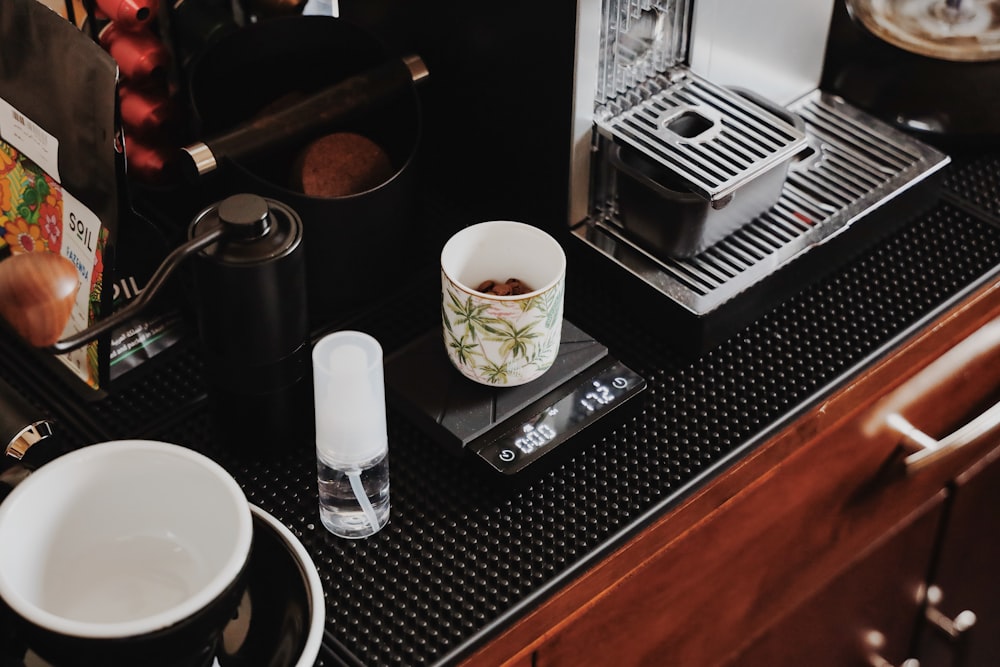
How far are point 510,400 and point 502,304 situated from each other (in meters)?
0.08

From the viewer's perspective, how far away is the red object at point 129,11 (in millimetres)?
925

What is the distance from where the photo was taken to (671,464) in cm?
88

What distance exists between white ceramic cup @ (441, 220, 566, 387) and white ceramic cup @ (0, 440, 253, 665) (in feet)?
0.75

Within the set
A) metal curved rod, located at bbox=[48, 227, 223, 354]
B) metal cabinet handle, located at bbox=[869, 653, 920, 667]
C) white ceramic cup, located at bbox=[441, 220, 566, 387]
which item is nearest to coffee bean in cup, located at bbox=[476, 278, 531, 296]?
white ceramic cup, located at bbox=[441, 220, 566, 387]

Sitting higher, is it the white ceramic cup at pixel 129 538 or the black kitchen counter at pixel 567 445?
the white ceramic cup at pixel 129 538

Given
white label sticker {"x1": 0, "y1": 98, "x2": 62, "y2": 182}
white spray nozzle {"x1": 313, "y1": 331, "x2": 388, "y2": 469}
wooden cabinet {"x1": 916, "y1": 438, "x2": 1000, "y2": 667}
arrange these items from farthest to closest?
wooden cabinet {"x1": 916, "y1": 438, "x2": 1000, "y2": 667}, white label sticker {"x1": 0, "y1": 98, "x2": 62, "y2": 182}, white spray nozzle {"x1": 313, "y1": 331, "x2": 388, "y2": 469}

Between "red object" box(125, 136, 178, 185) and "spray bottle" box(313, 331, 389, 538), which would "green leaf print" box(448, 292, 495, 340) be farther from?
"red object" box(125, 136, 178, 185)

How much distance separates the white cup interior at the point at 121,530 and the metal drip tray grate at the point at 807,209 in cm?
40

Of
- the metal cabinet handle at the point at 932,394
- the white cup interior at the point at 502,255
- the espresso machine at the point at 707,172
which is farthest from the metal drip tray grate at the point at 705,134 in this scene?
the metal cabinet handle at the point at 932,394

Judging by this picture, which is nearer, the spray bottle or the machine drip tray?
the spray bottle

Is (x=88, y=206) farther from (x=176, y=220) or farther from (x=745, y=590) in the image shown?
(x=745, y=590)

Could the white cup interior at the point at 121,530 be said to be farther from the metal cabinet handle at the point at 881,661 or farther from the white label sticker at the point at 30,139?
the metal cabinet handle at the point at 881,661

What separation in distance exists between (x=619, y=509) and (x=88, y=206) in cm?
42

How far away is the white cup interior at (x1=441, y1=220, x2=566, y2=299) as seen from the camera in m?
0.89
